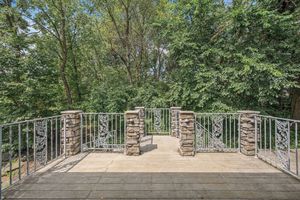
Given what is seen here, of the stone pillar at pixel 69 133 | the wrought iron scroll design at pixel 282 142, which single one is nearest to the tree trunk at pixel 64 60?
the stone pillar at pixel 69 133

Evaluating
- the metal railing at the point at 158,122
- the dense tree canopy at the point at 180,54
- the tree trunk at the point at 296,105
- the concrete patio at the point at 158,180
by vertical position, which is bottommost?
the concrete patio at the point at 158,180

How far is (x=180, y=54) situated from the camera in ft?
29.8

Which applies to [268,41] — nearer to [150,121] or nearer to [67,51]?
[150,121]

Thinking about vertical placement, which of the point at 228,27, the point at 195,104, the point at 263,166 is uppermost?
the point at 228,27

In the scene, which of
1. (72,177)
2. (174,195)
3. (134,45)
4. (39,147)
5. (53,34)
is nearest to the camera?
(174,195)

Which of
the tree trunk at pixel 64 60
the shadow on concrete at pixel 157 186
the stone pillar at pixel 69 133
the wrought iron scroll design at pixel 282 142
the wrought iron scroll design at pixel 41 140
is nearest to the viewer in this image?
the shadow on concrete at pixel 157 186

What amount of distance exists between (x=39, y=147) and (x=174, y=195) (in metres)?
2.86

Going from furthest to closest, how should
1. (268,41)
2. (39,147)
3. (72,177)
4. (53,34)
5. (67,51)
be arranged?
(67,51) < (53,34) < (268,41) < (39,147) < (72,177)

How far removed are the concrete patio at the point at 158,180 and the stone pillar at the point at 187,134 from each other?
0.24m

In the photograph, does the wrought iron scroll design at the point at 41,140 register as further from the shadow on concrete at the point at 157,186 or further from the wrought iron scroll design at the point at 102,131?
the wrought iron scroll design at the point at 102,131

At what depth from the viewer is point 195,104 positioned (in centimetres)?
884

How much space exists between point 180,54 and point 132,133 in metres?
5.06

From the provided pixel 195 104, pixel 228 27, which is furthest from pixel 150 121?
pixel 228 27

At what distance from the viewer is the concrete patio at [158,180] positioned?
2.98m
